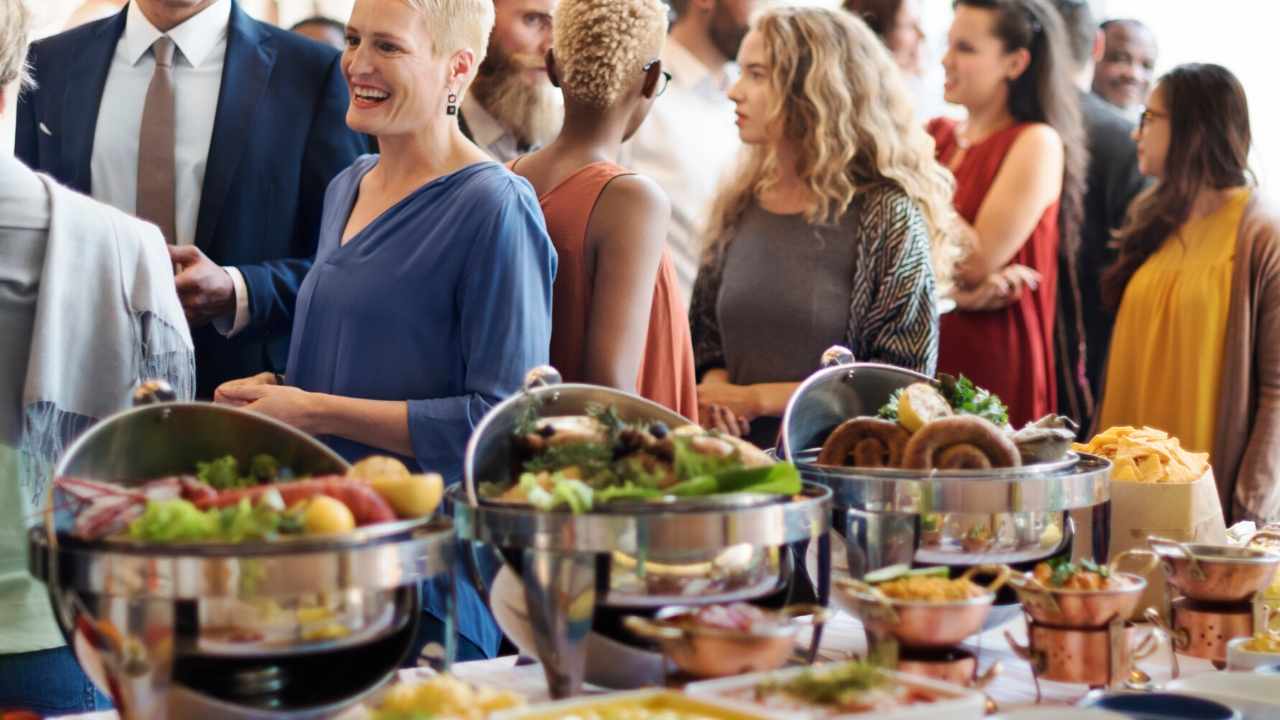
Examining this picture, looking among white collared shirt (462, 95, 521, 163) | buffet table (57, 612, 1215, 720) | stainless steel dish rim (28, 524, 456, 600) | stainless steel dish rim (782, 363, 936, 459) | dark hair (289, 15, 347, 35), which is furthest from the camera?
dark hair (289, 15, 347, 35)

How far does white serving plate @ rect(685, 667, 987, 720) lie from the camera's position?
1433 millimetres

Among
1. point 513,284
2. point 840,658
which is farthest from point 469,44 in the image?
point 840,658

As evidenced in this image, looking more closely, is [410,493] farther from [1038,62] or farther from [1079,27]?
[1079,27]

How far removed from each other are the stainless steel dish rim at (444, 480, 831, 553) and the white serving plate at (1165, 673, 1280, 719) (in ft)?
1.65

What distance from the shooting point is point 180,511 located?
141 cm

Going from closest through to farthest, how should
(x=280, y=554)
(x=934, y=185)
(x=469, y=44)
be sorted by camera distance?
(x=280, y=554) < (x=469, y=44) < (x=934, y=185)

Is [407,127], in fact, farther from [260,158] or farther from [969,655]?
[969,655]

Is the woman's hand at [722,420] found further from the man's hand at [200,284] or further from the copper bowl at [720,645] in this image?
the copper bowl at [720,645]

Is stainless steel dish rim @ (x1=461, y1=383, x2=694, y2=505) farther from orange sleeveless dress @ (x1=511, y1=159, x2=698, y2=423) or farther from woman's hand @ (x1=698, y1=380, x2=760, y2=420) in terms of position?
woman's hand @ (x1=698, y1=380, x2=760, y2=420)

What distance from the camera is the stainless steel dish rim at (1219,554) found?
1.96 m

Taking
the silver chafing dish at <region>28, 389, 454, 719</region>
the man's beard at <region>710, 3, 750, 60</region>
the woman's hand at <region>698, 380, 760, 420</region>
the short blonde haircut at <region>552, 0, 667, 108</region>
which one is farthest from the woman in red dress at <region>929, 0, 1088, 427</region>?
the silver chafing dish at <region>28, 389, 454, 719</region>

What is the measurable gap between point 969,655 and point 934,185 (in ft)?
6.30

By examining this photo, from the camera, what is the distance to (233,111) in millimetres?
2848

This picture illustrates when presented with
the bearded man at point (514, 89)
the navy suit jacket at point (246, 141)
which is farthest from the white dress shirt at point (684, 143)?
the navy suit jacket at point (246, 141)
